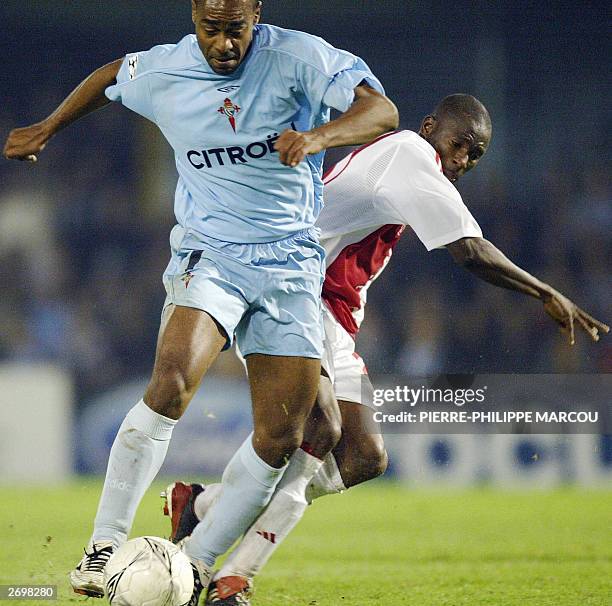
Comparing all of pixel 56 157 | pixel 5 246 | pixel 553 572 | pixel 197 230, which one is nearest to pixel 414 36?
pixel 56 157

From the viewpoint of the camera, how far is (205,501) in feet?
14.8

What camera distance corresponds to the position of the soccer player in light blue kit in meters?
3.71

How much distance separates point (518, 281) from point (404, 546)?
9.37ft

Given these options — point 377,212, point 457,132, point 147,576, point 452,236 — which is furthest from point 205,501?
point 457,132

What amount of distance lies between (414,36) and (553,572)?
7716mm

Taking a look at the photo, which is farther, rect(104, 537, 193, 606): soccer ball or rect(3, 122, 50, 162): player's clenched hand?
rect(3, 122, 50, 162): player's clenched hand

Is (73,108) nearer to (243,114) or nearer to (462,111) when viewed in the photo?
(243,114)

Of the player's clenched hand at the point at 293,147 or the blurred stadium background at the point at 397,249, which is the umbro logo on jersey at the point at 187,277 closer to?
the player's clenched hand at the point at 293,147

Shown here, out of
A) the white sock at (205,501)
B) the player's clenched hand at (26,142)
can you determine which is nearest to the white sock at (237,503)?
the white sock at (205,501)

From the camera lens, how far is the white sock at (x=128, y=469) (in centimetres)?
375

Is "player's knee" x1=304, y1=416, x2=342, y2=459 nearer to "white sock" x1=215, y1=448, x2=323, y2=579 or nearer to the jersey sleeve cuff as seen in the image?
"white sock" x1=215, y1=448, x2=323, y2=579

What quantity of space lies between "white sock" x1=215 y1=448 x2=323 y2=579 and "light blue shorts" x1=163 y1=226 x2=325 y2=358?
1.69 ft

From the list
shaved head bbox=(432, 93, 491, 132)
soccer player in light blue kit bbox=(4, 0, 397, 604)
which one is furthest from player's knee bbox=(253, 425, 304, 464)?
shaved head bbox=(432, 93, 491, 132)

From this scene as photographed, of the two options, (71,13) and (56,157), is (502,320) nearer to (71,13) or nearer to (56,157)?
(56,157)
